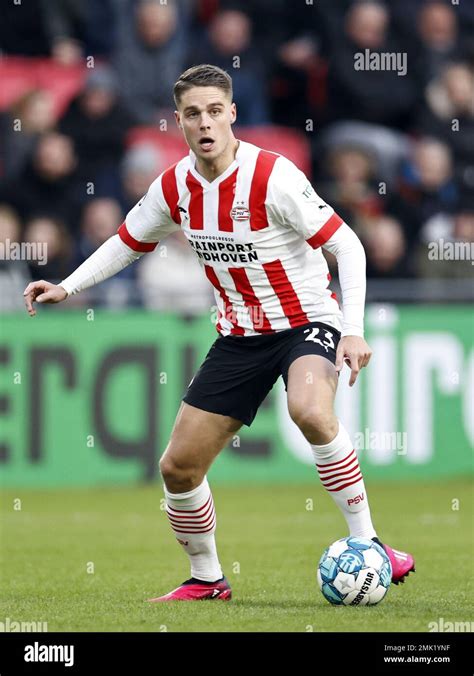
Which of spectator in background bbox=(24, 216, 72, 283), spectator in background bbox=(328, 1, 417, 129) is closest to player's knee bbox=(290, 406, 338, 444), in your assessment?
spectator in background bbox=(24, 216, 72, 283)

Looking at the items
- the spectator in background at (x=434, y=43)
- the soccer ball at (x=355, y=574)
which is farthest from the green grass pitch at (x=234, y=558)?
the spectator in background at (x=434, y=43)

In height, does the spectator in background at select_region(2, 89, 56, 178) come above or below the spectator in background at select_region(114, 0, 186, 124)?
below

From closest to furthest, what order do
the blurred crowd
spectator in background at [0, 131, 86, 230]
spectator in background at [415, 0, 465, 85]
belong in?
1. the blurred crowd
2. spectator in background at [0, 131, 86, 230]
3. spectator in background at [415, 0, 465, 85]

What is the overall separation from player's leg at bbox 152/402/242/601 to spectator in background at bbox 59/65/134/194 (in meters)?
7.63

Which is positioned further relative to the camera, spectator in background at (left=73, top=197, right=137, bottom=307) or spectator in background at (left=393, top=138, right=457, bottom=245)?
spectator in background at (left=393, top=138, right=457, bottom=245)

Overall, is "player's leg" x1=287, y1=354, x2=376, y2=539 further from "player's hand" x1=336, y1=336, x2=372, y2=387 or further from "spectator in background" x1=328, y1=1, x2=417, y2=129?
"spectator in background" x1=328, y1=1, x2=417, y2=129

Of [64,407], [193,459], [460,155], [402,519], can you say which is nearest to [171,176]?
[193,459]

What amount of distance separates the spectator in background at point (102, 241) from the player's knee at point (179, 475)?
6376 millimetres

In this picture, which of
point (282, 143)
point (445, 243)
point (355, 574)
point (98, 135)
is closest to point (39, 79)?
point (98, 135)

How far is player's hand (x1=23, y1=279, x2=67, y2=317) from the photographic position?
7.10m

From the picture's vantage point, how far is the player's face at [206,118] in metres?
6.81

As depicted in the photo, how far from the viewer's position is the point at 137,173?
13.9 metres

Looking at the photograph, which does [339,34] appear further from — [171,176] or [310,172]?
[171,176]

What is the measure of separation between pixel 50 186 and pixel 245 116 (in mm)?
2365
